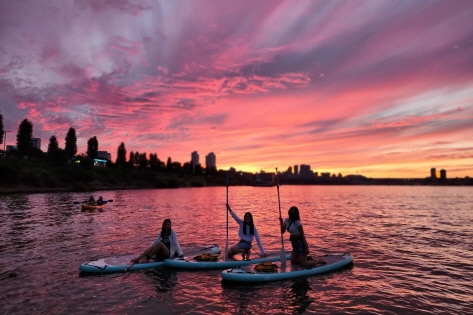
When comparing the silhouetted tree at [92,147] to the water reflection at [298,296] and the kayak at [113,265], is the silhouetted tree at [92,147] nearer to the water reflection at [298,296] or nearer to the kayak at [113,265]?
the kayak at [113,265]

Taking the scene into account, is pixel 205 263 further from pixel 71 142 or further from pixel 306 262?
pixel 71 142

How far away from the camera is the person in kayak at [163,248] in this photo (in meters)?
15.9

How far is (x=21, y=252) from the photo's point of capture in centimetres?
1953

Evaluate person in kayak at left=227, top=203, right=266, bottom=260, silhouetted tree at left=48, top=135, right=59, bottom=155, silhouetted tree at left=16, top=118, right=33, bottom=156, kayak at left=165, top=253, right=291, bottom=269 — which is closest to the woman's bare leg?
kayak at left=165, top=253, right=291, bottom=269

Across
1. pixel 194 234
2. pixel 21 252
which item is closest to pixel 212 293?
pixel 21 252

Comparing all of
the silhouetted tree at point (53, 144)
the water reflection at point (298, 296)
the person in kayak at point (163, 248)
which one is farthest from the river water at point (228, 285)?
the silhouetted tree at point (53, 144)

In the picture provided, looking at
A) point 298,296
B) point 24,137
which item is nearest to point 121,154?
point 24,137

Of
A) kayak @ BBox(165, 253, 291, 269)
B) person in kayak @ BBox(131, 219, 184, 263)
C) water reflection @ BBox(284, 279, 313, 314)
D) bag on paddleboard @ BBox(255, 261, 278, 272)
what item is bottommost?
water reflection @ BBox(284, 279, 313, 314)

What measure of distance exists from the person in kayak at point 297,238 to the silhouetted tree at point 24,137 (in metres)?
147

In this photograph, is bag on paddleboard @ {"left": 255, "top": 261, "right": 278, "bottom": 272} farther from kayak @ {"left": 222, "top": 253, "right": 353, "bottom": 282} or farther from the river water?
the river water

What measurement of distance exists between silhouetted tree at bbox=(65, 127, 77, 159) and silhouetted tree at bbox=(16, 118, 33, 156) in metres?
17.9

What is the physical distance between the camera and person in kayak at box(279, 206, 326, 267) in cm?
1476

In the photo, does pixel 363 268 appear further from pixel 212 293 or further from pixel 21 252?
pixel 21 252

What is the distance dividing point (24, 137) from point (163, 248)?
14653cm
